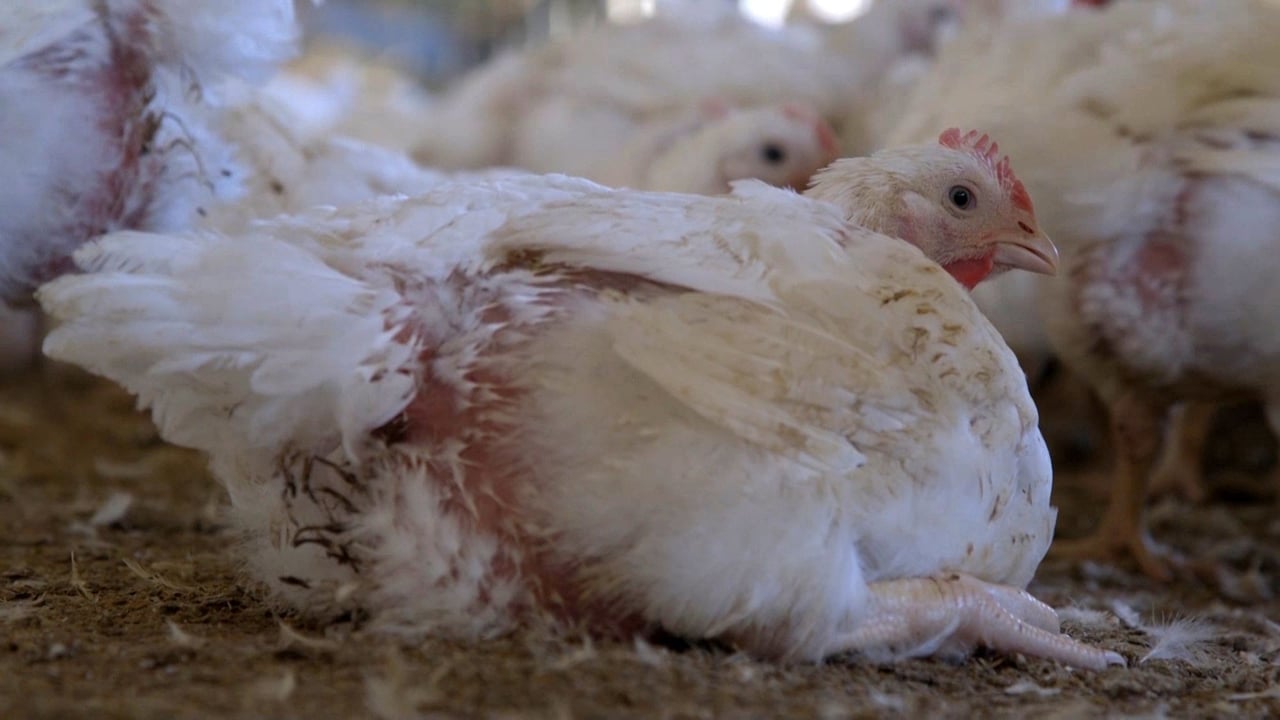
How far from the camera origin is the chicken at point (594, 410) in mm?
1413

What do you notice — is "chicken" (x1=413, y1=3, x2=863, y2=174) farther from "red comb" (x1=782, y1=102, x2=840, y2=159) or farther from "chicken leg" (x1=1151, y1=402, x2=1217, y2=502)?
"chicken leg" (x1=1151, y1=402, x2=1217, y2=502)

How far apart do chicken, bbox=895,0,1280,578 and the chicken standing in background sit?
165cm

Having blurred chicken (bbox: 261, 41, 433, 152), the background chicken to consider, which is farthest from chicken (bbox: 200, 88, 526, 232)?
the background chicken

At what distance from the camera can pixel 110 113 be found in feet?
7.25

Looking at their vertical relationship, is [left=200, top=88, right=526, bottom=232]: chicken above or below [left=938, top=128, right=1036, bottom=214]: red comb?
below

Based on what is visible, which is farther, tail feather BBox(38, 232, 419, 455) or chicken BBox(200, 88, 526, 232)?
chicken BBox(200, 88, 526, 232)

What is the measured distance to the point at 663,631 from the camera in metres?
1.50

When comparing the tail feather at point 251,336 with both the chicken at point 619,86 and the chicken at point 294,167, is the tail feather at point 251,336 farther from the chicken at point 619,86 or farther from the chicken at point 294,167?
the chicken at point 619,86

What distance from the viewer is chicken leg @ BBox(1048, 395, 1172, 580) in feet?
9.70

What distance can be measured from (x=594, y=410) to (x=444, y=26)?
22.9 ft

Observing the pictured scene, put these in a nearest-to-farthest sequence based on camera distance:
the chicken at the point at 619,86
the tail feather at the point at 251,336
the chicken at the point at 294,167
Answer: the tail feather at the point at 251,336, the chicken at the point at 294,167, the chicken at the point at 619,86

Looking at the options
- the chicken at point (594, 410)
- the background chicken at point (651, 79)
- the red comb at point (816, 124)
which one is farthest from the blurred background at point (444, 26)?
the chicken at point (594, 410)

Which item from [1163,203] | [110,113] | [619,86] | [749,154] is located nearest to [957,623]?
[1163,203]

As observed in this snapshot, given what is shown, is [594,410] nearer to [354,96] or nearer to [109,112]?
[109,112]
